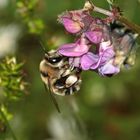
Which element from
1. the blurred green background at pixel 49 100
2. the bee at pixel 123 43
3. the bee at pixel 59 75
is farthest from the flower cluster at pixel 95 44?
the blurred green background at pixel 49 100

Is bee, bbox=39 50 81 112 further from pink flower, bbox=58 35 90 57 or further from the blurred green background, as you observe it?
the blurred green background

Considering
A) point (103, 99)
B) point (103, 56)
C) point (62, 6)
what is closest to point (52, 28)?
point (62, 6)

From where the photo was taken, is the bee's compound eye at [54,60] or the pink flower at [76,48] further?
the bee's compound eye at [54,60]

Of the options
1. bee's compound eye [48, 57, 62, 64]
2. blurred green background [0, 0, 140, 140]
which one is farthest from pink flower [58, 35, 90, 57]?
blurred green background [0, 0, 140, 140]

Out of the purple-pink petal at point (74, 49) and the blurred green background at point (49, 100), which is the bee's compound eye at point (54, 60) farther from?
the blurred green background at point (49, 100)

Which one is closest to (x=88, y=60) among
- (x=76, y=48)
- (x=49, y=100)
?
(x=76, y=48)

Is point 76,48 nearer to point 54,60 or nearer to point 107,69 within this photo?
point 107,69

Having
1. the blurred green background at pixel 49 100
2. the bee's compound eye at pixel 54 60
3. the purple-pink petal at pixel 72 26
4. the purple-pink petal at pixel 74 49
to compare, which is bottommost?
the blurred green background at pixel 49 100
